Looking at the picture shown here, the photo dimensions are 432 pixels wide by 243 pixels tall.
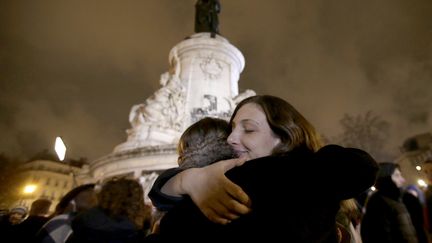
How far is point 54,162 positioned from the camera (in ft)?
171

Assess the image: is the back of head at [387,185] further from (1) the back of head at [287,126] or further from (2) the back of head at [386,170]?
(1) the back of head at [287,126]

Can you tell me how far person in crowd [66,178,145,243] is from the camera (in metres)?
2.56

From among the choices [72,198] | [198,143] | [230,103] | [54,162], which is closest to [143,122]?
[230,103]

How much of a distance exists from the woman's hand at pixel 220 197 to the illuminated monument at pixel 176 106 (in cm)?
868

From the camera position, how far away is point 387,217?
3.80 metres

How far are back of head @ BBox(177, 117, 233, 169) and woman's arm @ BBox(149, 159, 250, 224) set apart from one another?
18 cm

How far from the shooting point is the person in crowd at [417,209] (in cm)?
389

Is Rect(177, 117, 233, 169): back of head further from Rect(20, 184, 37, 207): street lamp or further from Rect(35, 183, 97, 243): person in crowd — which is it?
Rect(20, 184, 37, 207): street lamp

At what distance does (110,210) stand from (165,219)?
183 centimetres

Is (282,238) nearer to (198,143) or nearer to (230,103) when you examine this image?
(198,143)

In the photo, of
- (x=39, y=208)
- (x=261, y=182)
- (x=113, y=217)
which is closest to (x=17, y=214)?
(x=39, y=208)

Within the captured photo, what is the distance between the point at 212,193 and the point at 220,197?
0.10ft

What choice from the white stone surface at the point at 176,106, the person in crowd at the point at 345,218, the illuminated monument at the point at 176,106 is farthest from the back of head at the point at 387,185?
the white stone surface at the point at 176,106

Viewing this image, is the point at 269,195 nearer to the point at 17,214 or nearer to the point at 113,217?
the point at 113,217
